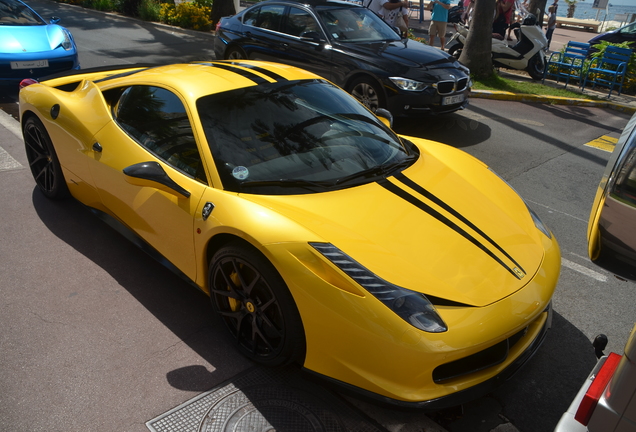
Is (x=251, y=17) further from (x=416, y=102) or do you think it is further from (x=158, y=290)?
(x=158, y=290)

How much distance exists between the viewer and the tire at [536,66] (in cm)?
→ 1193

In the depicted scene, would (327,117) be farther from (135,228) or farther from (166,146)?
(135,228)

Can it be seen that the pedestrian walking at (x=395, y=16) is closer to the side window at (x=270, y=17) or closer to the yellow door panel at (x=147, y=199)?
the side window at (x=270, y=17)

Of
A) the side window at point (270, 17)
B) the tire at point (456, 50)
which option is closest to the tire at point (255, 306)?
the side window at point (270, 17)

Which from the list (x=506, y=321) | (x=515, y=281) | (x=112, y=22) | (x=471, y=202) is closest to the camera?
(x=506, y=321)

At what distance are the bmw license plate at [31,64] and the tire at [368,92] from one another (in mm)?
4647

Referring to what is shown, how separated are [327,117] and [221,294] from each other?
54.7 inches

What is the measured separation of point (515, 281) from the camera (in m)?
2.76

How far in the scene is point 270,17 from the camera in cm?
880

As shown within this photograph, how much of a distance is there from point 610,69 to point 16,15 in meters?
11.3

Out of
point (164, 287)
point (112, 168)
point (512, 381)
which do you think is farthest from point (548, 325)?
point (112, 168)

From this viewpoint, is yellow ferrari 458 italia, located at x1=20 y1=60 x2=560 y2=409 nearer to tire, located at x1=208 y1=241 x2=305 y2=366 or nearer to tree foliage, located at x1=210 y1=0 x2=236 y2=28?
tire, located at x1=208 y1=241 x2=305 y2=366

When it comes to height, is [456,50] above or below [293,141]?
below

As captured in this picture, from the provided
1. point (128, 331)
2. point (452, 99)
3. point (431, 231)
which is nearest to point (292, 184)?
point (431, 231)
